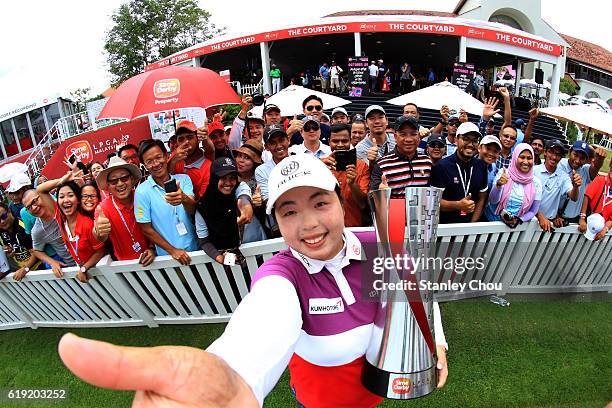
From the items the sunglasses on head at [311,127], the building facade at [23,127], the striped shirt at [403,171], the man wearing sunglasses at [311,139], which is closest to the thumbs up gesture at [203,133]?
the man wearing sunglasses at [311,139]

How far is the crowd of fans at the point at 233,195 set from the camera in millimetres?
2680

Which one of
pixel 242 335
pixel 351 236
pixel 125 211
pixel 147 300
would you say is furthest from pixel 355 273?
pixel 147 300

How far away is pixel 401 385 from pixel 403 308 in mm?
263

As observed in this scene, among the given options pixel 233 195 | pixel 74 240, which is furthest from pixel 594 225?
pixel 74 240

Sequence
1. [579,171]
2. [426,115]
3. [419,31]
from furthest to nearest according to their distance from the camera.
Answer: [419,31], [426,115], [579,171]

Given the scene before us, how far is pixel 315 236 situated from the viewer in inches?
44.6

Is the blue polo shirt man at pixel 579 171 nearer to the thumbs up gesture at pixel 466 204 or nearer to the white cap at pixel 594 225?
the white cap at pixel 594 225

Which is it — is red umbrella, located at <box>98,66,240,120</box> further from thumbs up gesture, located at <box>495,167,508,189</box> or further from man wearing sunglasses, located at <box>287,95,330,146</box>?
thumbs up gesture, located at <box>495,167,508,189</box>

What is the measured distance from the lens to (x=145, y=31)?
3178 cm

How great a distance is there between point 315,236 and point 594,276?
152 inches

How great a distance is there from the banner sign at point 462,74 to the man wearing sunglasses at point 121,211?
511 inches

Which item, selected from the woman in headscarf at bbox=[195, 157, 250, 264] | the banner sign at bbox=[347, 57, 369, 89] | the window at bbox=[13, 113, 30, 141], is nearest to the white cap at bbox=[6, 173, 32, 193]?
the woman in headscarf at bbox=[195, 157, 250, 264]

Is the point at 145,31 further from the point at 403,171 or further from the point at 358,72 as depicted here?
the point at 403,171

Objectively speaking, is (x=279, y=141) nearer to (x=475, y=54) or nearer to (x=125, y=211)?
(x=125, y=211)
